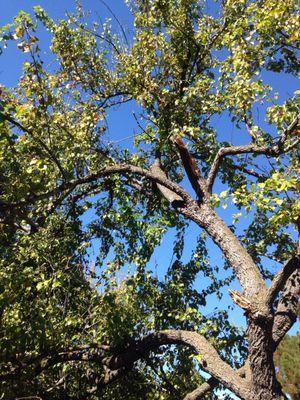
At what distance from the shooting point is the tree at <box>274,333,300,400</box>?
22234 millimetres

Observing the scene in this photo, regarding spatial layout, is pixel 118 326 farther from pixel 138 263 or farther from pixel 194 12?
pixel 194 12

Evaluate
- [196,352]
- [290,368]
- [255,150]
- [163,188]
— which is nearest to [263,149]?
[255,150]

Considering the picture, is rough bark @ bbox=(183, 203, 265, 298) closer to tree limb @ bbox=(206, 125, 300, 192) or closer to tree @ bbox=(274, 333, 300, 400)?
tree limb @ bbox=(206, 125, 300, 192)

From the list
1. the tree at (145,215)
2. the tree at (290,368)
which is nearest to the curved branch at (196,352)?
the tree at (145,215)

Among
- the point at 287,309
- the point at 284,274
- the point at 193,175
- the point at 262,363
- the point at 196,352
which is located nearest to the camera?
the point at 262,363

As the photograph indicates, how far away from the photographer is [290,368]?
22391mm

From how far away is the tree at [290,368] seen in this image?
72.9 ft

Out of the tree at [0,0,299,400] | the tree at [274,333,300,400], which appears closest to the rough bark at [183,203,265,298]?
the tree at [0,0,299,400]

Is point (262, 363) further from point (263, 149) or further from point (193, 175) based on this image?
point (263, 149)

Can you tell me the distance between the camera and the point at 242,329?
30.5 feet

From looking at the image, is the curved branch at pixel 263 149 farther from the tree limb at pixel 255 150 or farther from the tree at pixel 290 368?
the tree at pixel 290 368

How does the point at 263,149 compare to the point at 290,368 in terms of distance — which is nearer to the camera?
the point at 263,149

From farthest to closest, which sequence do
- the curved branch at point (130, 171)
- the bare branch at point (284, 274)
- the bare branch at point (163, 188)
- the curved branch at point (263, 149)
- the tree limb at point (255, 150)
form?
the bare branch at point (163, 188), the curved branch at point (130, 171), the tree limb at point (255, 150), the curved branch at point (263, 149), the bare branch at point (284, 274)

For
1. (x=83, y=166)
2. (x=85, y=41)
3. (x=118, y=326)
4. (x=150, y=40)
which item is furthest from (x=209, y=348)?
(x=85, y=41)
